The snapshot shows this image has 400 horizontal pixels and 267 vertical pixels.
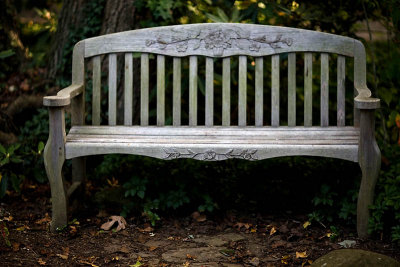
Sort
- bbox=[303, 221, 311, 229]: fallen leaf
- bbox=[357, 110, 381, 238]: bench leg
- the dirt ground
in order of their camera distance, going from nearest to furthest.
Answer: the dirt ground → bbox=[357, 110, 381, 238]: bench leg → bbox=[303, 221, 311, 229]: fallen leaf

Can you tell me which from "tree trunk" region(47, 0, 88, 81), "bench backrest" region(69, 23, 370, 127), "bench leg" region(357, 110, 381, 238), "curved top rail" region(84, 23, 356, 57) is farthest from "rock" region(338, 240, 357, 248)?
"tree trunk" region(47, 0, 88, 81)

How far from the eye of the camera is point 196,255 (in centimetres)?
355

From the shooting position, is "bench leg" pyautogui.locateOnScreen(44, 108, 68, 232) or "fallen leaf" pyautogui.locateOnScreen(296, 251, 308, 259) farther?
"bench leg" pyautogui.locateOnScreen(44, 108, 68, 232)

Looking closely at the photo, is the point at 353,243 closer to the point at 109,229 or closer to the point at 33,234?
the point at 109,229

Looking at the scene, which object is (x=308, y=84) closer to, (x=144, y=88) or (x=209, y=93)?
(x=209, y=93)

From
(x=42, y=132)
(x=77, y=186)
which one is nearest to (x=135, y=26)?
(x=42, y=132)

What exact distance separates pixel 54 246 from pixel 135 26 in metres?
2.20

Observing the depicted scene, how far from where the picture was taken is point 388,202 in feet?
12.0

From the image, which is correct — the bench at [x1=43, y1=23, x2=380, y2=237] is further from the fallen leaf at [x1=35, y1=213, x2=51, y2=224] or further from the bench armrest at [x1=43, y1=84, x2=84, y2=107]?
the fallen leaf at [x1=35, y1=213, x2=51, y2=224]

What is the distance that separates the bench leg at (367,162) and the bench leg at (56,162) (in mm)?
1956

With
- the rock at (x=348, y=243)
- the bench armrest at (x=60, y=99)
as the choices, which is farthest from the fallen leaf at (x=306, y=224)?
the bench armrest at (x=60, y=99)

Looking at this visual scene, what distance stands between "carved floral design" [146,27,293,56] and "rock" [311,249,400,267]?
65.8 inches

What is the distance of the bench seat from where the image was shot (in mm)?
3662

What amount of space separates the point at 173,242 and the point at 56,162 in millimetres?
947
